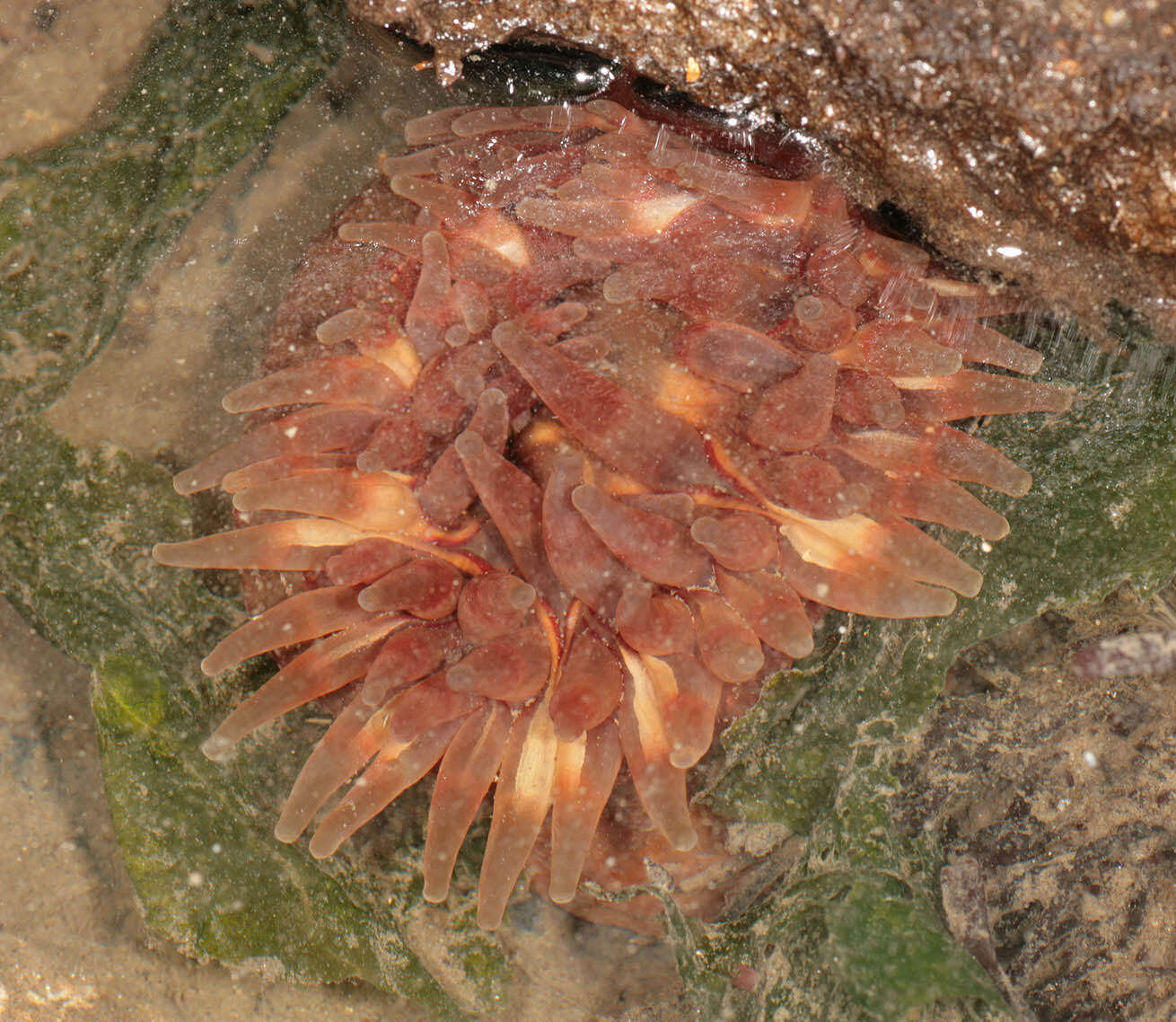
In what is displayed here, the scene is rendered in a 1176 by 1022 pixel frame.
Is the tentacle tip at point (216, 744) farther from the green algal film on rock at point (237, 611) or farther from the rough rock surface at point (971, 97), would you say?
the rough rock surface at point (971, 97)

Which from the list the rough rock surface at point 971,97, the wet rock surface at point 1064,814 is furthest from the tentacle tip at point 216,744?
the rough rock surface at point 971,97

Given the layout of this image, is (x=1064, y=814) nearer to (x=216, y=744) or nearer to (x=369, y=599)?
(x=369, y=599)

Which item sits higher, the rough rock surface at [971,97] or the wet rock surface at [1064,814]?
the rough rock surface at [971,97]

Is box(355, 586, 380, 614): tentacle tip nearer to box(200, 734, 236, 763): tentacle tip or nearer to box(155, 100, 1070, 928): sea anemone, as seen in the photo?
box(155, 100, 1070, 928): sea anemone

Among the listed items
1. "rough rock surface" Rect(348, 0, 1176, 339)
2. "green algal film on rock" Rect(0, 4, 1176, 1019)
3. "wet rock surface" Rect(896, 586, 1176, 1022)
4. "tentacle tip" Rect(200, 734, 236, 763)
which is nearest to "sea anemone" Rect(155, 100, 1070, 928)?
"tentacle tip" Rect(200, 734, 236, 763)

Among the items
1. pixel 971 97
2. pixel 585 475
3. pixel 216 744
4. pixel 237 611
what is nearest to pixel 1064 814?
pixel 585 475

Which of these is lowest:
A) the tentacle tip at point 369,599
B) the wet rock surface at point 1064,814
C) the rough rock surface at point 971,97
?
the wet rock surface at point 1064,814

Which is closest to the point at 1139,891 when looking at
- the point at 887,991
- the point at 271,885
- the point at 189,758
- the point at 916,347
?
the point at 887,991
